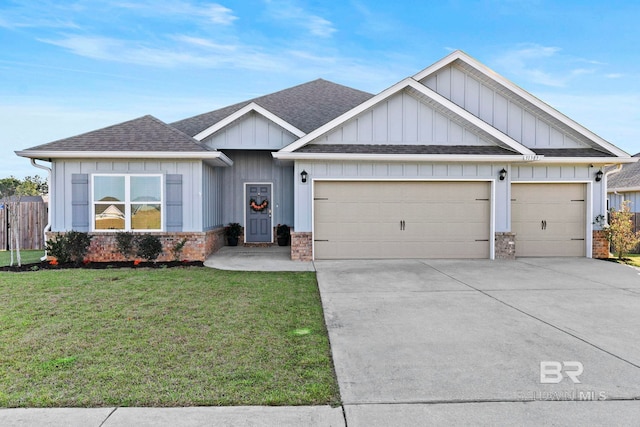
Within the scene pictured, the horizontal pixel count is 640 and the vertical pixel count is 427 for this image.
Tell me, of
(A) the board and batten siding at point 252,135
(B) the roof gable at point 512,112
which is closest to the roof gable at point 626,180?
(B) the roof gable at point 512,112

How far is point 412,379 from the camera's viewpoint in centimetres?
343

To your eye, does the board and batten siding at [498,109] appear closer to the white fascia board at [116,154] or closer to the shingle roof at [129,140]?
the white fascia board at [116,154]

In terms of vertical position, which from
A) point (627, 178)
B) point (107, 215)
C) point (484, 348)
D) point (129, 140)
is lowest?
point (484, 348)

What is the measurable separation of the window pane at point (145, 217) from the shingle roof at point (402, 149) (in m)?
4.28

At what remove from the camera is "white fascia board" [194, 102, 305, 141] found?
491 inches

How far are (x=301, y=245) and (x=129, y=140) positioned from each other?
18.4 feet

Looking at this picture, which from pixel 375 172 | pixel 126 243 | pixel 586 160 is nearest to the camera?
pixel 126 243

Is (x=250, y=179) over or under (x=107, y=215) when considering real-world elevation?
over

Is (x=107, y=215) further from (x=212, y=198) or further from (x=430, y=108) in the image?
(x=430, y=108)

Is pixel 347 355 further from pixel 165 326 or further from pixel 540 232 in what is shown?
pixel 540 232

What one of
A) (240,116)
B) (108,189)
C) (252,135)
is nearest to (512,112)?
(252,135)

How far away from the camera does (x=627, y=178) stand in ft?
62.2

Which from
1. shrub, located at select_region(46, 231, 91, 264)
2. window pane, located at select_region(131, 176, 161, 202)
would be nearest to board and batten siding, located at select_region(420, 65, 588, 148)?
window pane, located at select_region(131, 176, 161, 202)

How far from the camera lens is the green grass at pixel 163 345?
10.1 ft
